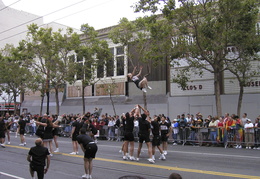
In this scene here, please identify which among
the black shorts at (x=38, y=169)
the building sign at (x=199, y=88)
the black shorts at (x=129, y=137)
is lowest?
the black shorts at (x=38, y=169)

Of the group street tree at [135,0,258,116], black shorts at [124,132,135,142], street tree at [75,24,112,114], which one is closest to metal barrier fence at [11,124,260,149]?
street tree at [135,0,258,116]

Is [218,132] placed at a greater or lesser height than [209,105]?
lesser

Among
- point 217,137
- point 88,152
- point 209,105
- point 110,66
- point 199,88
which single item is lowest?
point 217,137

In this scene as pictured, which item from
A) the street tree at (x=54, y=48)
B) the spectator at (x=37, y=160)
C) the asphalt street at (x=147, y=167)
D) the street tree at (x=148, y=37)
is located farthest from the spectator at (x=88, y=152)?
the street tree at (x=54, y=48)

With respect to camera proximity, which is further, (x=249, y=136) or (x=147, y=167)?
(x=249, y=136)

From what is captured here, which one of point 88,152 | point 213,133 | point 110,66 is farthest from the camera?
point 110,66

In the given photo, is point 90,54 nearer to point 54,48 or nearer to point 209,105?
point 54,48

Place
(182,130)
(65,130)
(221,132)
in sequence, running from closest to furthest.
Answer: (221,132), (182,130), (65,130)

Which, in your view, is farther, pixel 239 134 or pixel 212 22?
pixel 212 22

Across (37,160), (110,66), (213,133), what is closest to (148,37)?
(110,66)

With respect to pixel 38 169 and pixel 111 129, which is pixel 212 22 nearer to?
pixel 111 129

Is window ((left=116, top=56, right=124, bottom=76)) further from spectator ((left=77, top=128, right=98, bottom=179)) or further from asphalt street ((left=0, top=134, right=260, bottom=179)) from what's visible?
spectator ((left=77, top=128, right=98, bottom=179))

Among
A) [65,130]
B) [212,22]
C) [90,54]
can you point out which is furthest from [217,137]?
[90,54]

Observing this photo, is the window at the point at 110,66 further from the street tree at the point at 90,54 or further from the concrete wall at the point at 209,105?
the concrete wall at the point at 209,105
